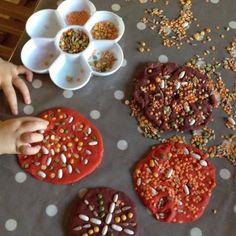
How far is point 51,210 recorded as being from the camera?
79cm

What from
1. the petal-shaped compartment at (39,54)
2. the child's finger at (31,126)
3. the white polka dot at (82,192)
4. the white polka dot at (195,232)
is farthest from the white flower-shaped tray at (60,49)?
the white polka dot at (195,232)

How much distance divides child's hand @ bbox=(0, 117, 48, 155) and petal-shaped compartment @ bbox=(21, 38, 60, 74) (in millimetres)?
148

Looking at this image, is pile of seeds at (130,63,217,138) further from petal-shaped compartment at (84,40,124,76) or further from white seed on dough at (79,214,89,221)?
white seed on dough at (79,214,89,221)

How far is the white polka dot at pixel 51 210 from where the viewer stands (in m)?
0.78

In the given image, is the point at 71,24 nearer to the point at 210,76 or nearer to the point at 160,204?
the point at 210,76

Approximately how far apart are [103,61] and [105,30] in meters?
0.08

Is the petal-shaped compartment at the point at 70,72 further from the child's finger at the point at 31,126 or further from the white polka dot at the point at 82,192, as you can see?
the white polka dot at the point at 82,192

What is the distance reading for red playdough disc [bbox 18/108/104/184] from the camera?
2.67ft

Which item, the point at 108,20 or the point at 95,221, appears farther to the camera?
the point at 108,20

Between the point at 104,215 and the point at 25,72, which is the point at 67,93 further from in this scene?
the point at 104,215

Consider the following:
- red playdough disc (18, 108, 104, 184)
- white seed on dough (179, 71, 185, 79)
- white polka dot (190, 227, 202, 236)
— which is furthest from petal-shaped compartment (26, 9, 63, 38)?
white polka dot (190, 227, 202, 236)

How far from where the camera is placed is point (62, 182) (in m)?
0.81

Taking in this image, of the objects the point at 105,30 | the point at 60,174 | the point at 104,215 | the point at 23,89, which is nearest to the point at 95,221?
the point at 104,215

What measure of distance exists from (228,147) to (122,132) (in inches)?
9.1
